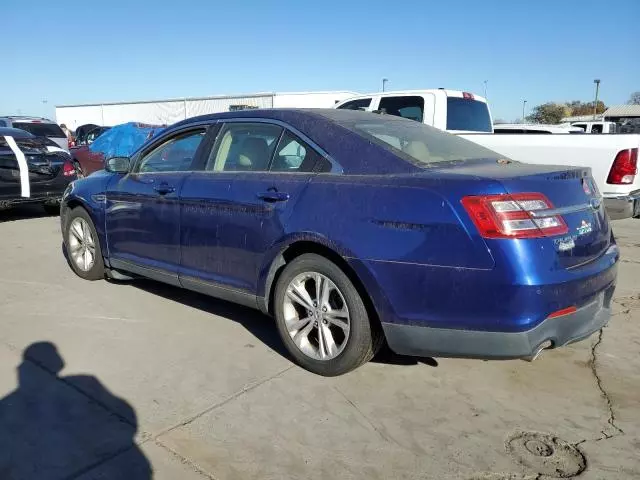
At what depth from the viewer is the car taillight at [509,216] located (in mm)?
2652

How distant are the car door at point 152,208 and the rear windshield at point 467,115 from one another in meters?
4.89

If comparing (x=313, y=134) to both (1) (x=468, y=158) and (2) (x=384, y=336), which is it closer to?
(1) (x=468, y=158)

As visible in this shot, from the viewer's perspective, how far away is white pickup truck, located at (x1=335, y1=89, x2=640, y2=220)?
617 centimetres

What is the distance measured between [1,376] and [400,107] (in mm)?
6491

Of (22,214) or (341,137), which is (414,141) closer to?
(341,137)

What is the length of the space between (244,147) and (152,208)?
39.1 inches

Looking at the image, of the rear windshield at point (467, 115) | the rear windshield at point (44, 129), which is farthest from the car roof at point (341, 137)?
the rear windshield at point (44, 129)

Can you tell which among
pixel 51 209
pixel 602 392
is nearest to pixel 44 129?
pixel 51 209

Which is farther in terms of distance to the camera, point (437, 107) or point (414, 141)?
point (437, 107)

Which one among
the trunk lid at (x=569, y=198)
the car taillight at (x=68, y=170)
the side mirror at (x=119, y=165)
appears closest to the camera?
the trunk lid at (x=569, y=198)

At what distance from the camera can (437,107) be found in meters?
8.02

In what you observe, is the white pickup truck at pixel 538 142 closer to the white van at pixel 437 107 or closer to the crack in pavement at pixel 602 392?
the white van at pixel 437 107

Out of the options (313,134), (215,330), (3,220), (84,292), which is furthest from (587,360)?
(3,220)

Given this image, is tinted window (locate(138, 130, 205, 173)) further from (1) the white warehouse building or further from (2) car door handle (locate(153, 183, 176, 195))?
(1) the white warehouse building
